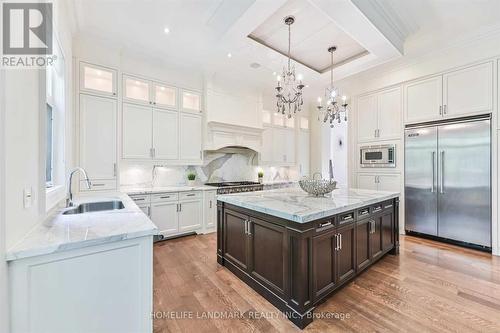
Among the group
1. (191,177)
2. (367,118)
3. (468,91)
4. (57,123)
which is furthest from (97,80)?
(468,91)

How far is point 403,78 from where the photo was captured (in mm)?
4016

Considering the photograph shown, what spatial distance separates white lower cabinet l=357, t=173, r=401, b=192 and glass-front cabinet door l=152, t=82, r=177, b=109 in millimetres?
3970

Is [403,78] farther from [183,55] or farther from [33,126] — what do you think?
[33,126]

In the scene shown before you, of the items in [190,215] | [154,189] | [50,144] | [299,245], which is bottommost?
[190,215]

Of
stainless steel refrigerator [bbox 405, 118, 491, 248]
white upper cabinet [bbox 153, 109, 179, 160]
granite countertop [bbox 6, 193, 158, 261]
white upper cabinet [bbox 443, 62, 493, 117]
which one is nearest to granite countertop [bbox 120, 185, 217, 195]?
white upper cabinet [bbox 153, 109, 179, 160]

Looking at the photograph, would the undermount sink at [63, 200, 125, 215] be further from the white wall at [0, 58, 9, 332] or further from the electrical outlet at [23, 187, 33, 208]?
the white wall at [0, 58, 9, 332]

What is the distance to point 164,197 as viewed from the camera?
3.69 m

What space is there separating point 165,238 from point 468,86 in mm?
5273

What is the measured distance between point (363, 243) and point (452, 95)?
2.93 m

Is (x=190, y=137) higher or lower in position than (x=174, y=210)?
higher

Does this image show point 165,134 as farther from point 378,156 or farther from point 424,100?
point 424,100

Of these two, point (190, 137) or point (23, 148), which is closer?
point (23, 148)

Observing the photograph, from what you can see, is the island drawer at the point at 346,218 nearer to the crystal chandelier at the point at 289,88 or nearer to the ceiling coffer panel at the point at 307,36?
the crystal chandelier at the point at 289,88

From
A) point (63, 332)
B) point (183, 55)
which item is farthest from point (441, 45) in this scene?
point (63, 332)
